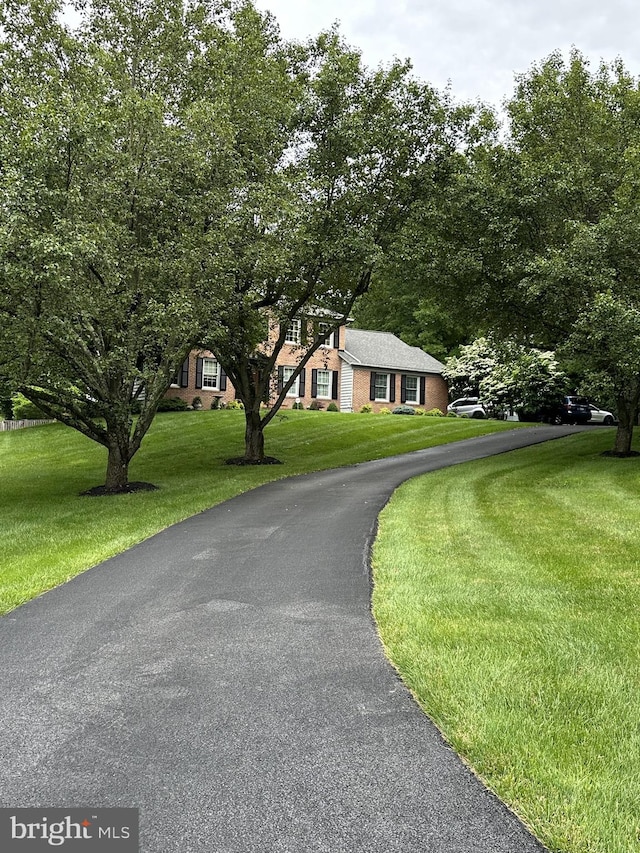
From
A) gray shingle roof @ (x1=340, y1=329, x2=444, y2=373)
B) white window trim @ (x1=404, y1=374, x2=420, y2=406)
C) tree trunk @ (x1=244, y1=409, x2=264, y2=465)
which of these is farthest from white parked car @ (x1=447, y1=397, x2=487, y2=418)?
tree trunk @ (x1=244, y1=409, x2=264, y2=465)

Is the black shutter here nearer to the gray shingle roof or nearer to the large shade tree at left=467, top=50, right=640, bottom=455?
the gray shingle roof

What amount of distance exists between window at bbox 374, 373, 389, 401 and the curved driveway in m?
34.1

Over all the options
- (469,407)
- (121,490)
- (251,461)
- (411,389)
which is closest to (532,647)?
(121,490)

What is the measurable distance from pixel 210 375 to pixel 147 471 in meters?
17.8

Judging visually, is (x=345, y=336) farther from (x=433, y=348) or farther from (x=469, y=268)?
(x=469, y=268)

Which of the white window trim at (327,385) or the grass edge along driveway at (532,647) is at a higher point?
the white window trim at (327,385)

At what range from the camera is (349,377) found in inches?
1598

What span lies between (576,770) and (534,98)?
19671 millimetres

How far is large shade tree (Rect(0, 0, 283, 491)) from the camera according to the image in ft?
36.7

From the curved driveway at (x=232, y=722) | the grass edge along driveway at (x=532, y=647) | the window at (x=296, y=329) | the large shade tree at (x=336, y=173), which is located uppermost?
the large shade tree at (x=336, y=173)

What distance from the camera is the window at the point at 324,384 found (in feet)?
132

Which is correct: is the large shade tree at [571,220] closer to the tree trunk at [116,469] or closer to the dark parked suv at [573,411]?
the tree trunk at [116,469]

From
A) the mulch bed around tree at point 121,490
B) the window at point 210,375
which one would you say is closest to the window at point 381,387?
the window at point 210,375

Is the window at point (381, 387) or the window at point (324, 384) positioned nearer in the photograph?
the window at point (324, 384)
